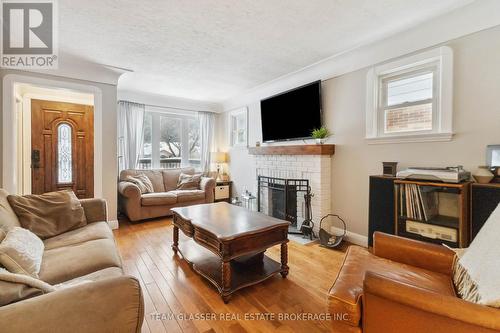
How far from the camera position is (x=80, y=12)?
7.25 feet

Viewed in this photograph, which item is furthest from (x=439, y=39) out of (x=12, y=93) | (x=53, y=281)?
(x=12, y=93)

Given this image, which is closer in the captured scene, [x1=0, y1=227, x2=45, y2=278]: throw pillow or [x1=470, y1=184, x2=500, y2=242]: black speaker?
[x1=0, y1=227, x2=45, y2=278]: throw pillow

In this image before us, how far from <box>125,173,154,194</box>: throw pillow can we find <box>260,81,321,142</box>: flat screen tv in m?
2.39

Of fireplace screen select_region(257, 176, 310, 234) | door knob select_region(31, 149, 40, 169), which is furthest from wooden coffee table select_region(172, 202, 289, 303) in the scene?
door knob select_region(31, 149, 40, 169)

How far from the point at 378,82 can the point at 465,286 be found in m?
2.39

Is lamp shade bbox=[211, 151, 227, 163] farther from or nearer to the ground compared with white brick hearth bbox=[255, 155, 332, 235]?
farther from the ground

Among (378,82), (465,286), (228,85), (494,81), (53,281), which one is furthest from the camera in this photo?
(228,85)

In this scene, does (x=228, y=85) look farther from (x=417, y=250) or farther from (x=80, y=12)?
(x=417, y=250)

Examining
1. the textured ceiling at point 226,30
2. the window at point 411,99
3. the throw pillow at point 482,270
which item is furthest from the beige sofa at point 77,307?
the window at point 411,99

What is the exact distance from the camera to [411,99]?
2613 mm

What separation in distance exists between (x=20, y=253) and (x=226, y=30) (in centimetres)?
254

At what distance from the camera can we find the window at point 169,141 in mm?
5257

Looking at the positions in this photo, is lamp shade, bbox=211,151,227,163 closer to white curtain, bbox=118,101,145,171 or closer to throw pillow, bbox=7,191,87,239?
white curtain, bbox=118,101,145,171

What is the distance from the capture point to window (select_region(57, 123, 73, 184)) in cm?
460
